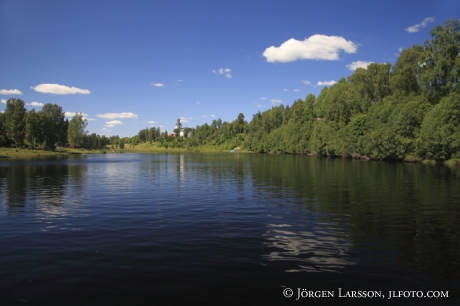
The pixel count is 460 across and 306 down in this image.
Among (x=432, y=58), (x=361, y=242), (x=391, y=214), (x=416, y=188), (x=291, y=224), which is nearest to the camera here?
(x=361, y=242)

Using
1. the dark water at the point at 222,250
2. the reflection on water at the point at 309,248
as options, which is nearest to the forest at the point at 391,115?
the dark water at the point at 222,250

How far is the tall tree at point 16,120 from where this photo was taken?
474ft

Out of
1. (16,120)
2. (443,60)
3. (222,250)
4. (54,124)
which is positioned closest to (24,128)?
(16,120)

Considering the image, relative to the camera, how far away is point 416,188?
35.8 m

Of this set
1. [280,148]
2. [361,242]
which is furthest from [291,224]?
[280,148]

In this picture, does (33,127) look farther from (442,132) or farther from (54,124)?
(442,132)

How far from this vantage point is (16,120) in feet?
479

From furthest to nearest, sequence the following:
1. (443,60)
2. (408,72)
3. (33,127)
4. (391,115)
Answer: (33,127) → (408,72) → (391,115) → (443,60)

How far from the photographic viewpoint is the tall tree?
474 ft

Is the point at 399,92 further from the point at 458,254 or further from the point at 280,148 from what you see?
the point at 458,254

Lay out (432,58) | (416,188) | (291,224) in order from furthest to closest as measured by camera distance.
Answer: (432,58) < (416,188) < (291,224)

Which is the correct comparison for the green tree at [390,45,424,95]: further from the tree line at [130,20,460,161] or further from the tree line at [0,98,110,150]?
the tree line at [0,98,110,150]

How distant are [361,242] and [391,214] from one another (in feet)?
27.0

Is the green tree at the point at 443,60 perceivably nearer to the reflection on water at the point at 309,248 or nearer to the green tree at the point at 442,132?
the green tree at the point at 442,132
